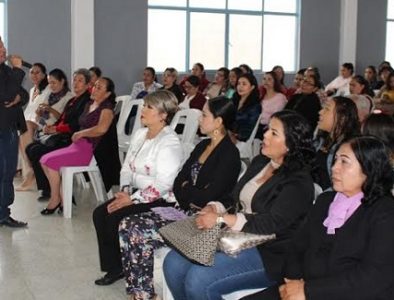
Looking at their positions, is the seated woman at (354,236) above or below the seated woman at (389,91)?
below

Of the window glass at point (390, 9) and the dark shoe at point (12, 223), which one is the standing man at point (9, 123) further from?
the window glass at point (390, 9)

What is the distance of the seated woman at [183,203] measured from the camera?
10.1 feet

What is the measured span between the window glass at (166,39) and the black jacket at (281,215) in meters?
8.38

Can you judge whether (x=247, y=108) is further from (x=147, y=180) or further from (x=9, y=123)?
(x=147, y=180)

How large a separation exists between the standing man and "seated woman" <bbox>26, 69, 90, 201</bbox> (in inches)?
29.9

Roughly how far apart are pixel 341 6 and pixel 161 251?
388 inches

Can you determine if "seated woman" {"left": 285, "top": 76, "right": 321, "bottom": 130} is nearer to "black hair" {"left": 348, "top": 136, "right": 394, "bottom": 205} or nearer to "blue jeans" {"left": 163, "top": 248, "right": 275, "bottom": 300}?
"blue jeans" {"left": 163, "top": 248, "right": 275, "bottom": 300}

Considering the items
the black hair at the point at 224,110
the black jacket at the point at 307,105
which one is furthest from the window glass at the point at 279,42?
the black hair at the point at 224,110

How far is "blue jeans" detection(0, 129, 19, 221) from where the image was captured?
4602 mm

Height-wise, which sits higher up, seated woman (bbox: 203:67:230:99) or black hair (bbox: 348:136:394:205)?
seated woman (bbox: 203:67:230:99)

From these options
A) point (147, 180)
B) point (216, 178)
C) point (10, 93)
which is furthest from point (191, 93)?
point (216, 178)

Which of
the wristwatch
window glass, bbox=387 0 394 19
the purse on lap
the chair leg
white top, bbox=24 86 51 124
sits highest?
window glass, bbox=387 0 394 19

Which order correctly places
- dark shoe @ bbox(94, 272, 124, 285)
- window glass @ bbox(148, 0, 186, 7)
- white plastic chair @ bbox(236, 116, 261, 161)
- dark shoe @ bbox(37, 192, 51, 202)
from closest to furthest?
dark shoe @ bbox(94, 272, 124, 285), dark shoe @ bbox(37, 192, 51, 202), white plastic chair @ bbox(236, 116, 261, 161), window glass @ bbox(148, 0, 186, 7)

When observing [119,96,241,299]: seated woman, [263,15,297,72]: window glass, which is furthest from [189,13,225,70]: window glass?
[119,96,241,299]: seated woman
